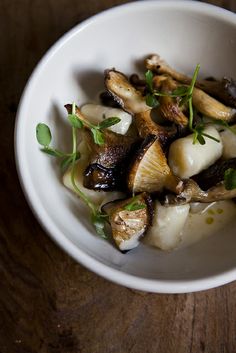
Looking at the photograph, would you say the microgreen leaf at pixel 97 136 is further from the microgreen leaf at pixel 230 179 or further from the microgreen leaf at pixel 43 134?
the microgreen leaf at pixel 230 179

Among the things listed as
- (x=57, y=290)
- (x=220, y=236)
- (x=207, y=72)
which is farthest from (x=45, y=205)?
(x=207, y=72)

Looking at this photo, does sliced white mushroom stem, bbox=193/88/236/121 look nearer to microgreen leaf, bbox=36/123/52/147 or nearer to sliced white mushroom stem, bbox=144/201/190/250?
sliced white mushroom stem, bbox=144/201/190/250

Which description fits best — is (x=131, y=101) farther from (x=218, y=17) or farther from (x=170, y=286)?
(x=170, y=286)

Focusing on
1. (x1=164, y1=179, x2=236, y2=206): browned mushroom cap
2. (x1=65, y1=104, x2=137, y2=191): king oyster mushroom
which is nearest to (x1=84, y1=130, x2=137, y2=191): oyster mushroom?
(x1=65, y1=104, x2=137, y2=191): king oyster mushroom

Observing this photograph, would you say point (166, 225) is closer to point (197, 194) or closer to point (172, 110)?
point (197, 194)

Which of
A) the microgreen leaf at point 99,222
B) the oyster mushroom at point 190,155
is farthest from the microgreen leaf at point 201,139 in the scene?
the microgreen leaf at point 99,222

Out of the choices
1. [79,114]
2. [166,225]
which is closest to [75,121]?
[79,114]
